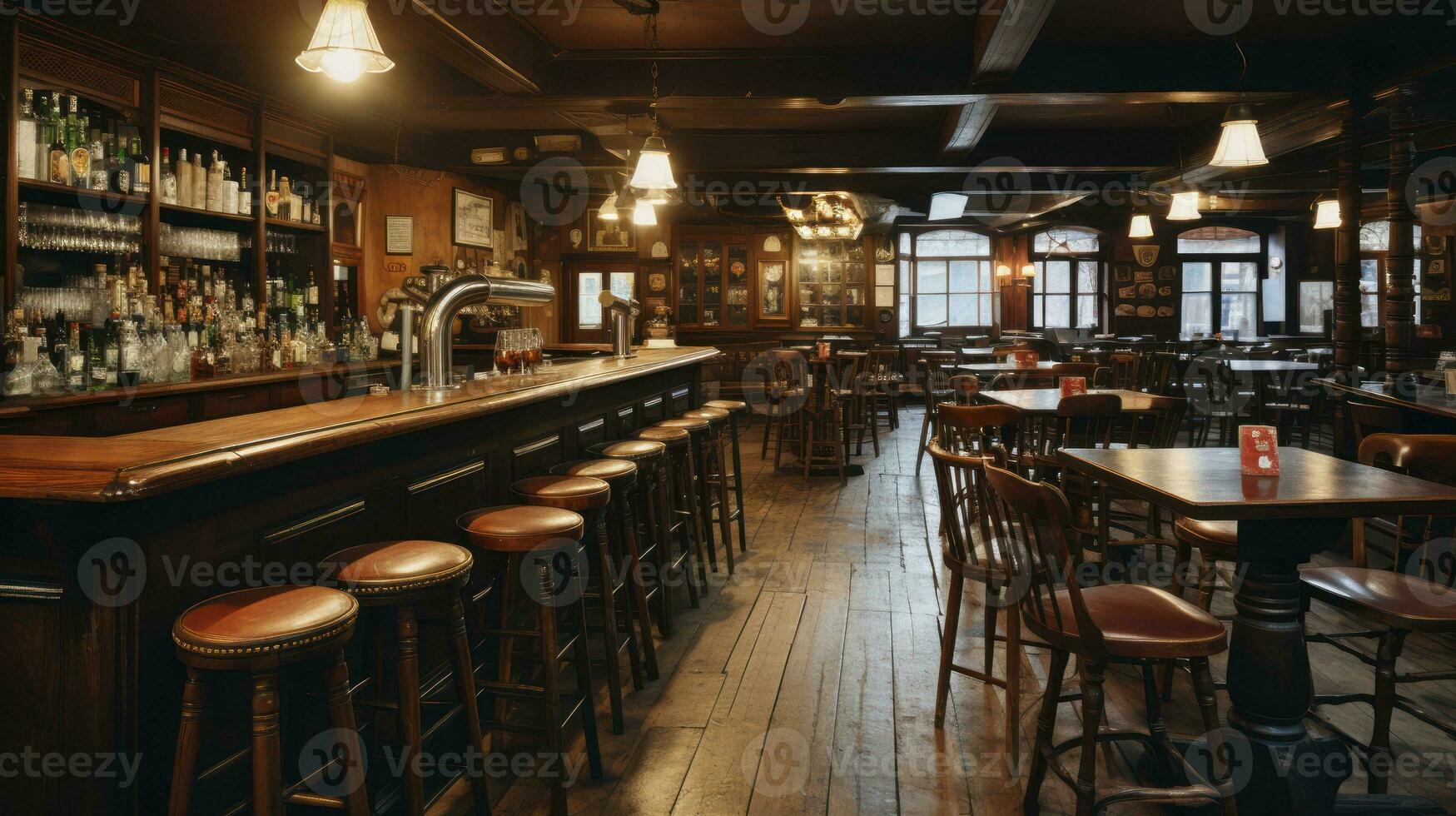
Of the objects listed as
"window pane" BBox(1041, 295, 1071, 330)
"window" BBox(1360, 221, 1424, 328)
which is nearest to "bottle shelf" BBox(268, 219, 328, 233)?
"window pane" BBox(1041, 295, 1071, 330)

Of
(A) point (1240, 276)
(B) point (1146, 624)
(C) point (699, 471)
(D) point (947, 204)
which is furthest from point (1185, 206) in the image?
(A) point (1240, 276)

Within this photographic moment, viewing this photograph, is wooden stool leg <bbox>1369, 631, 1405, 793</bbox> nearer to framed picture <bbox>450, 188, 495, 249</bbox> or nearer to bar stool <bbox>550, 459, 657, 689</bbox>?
bar stool <bbox>550, 459, 657, 689</bbox>

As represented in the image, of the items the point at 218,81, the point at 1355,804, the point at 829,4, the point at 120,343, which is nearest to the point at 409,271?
the point at 218,81

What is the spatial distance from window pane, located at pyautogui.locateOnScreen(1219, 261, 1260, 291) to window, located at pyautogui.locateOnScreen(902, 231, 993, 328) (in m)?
3.73

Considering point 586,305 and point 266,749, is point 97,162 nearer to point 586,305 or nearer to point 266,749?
point 266,749

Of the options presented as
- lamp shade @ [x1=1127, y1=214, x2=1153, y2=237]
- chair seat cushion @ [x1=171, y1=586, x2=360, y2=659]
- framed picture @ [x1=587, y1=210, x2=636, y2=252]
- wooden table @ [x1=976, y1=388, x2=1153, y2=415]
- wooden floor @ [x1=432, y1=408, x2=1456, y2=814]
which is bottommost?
wooden floor @ [x1=432, y1=408, x2=1456, y2=814]

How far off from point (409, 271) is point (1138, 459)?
6.38 metres

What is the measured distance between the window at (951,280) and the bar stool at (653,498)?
10.9 metres

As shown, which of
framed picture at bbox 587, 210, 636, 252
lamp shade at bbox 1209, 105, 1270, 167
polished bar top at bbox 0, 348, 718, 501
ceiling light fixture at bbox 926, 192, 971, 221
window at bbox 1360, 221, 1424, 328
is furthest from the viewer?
window at bbox 1360, 221, 1424, 328

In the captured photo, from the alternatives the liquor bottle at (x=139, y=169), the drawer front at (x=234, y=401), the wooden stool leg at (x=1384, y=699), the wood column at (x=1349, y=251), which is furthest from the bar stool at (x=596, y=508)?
the wood column at (x=1349, y=251)

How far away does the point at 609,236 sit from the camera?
11438 millimetres

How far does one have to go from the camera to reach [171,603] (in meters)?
1.62

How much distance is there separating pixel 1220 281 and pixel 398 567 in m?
15.0

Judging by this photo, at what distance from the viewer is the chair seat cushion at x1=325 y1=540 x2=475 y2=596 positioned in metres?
1.78
